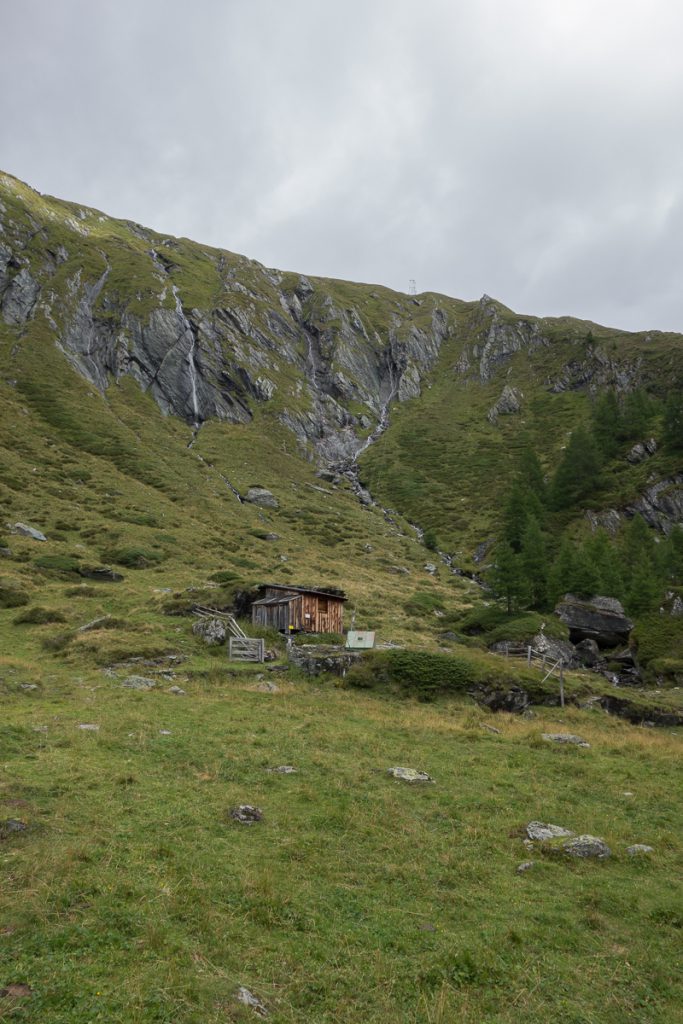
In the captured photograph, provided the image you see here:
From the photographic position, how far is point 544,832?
46.6ft

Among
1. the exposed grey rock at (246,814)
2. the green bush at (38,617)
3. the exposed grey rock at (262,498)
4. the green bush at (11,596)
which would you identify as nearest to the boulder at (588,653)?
the exposed grey rock at (246,814)

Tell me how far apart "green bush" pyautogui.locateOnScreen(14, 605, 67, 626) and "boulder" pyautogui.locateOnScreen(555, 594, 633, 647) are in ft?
128

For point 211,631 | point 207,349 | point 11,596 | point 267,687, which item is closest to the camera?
point 267,687

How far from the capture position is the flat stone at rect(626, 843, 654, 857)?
13.4 meters

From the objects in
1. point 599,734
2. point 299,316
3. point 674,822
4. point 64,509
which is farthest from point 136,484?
point 299,316

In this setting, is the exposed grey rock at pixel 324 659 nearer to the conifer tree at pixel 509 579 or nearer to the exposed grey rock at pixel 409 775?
the exposed grey rock at pixel 409 775

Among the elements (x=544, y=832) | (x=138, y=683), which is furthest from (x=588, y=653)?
(x=138, y=683)

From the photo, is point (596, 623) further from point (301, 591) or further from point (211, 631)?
point (211, 631)

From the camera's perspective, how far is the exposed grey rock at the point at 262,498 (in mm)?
95250

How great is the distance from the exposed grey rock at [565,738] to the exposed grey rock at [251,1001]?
1799cm

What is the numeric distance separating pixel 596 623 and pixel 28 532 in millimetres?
52329

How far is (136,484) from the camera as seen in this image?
281 ft

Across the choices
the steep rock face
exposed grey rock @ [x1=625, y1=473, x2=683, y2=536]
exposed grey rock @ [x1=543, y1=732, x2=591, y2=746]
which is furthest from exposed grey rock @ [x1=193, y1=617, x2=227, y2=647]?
the steep rock face

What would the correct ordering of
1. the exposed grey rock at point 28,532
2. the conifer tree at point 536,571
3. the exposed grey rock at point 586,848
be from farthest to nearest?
the conifer tree at point 536,571 → the exposed grey rock at point 28,532 → the exposed grey rock at point 586,848
